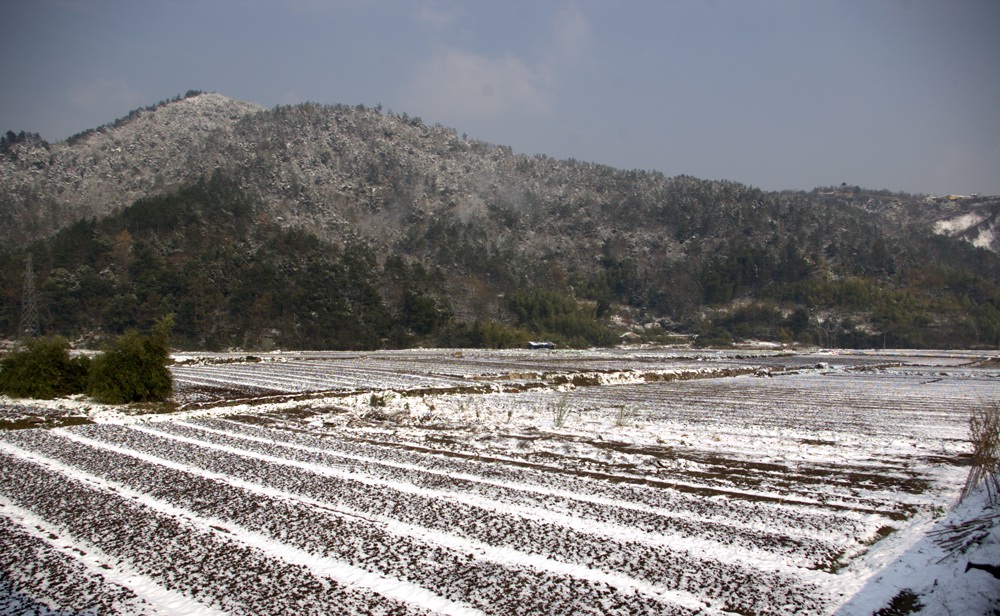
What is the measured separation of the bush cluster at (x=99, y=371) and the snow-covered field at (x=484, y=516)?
196 cm

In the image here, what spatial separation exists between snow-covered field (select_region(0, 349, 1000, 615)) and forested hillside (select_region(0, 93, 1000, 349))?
65555 mm

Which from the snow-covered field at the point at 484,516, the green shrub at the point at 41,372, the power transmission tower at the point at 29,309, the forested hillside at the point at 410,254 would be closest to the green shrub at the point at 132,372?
the green shrub at the point at 41,372

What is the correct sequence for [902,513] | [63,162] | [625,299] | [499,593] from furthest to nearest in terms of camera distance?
[63,162] < [625,299] < [902,513] < [499,593]

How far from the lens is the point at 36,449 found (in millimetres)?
13930

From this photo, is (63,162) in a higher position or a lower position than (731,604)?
higher

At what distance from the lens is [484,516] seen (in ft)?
30.5

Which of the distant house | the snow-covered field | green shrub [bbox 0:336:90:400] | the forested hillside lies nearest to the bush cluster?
green shrub [bbox 0:336:90:400]

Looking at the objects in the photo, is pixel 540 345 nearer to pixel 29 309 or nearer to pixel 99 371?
pixel 29 309

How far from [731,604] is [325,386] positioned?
27.1 metres

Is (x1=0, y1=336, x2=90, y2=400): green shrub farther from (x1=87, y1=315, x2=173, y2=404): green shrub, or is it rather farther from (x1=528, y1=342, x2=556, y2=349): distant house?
(x1=528, y1=342, x2=556, y2=349): distant house

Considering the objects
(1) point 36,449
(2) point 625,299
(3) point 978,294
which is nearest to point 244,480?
(1) point 36,449

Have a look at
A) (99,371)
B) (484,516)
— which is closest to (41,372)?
(99,371)

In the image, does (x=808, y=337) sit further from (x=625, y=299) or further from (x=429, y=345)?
(x=429, y=345)

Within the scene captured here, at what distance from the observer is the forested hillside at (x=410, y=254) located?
8144cm
